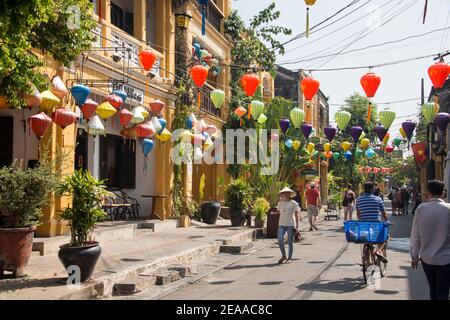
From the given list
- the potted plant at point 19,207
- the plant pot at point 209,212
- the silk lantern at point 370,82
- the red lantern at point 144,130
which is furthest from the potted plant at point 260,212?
the potted plant at point 19,207

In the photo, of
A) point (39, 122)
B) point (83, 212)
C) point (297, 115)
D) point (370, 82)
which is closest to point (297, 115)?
point (297, 115)

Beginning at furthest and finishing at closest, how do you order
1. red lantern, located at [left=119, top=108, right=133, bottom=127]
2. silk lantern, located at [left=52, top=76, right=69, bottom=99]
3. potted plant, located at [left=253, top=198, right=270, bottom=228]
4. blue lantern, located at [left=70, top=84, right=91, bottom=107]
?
potted plant, located at [left=253, top=198, right=270, bottom=228], red lantern, located at [left=119, top=108, right=133, bottom=127], blue lantern, located at [left=70, top=84, right=91, bottom=107], silk lantern, located at [left=52, top=76, right=69, bottom=99]

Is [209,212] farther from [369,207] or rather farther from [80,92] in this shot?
[369,207]

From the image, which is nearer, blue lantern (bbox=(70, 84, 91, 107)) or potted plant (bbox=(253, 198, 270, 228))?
blue lantern (bbox=(70, 84, 91, 107))

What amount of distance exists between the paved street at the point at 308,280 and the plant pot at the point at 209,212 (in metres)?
5.61

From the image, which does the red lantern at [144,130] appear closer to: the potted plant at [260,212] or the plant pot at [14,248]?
the plant pot at [14,248]

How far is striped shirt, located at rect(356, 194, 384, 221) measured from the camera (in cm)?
926

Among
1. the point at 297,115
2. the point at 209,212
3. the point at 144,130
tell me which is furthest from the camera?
the point at 209,212

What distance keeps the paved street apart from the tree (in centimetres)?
376

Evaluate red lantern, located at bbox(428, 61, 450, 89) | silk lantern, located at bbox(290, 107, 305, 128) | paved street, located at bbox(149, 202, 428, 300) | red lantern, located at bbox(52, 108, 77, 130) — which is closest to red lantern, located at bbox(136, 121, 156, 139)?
red lantern, located at bbox(52, 108, 77, 130)

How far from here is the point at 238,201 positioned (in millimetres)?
18062

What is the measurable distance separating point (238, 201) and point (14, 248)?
35.4ft

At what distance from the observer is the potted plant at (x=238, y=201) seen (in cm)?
1795

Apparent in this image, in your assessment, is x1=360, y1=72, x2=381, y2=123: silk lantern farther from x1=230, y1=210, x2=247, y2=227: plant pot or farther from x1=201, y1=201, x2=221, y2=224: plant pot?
x1=201, y1=201, x2=221, y2=224: plant pot
